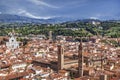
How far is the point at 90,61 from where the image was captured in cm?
3078

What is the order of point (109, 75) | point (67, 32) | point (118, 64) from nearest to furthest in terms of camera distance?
1. point (109, 75)
2. point (118, 64)
3. point (67, 32)

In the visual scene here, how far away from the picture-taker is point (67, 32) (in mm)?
74125

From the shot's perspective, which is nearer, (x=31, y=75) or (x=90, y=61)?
(x=31, y=75)

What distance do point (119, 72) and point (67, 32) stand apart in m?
49.5

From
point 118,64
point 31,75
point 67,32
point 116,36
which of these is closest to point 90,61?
point 118,64

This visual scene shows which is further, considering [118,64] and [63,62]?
[118,64]

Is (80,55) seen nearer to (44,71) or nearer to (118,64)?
(44,71)

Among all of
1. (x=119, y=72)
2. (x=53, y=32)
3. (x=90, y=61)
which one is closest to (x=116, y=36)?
(x=53, y=32)

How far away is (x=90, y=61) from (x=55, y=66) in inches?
167

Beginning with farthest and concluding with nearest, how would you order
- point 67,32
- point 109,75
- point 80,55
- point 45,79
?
1. point 67,32
2. point 80,55
3. point 109,75
4. point 45,79

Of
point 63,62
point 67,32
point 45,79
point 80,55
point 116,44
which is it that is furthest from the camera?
point 67,32

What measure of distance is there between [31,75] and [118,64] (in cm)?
993

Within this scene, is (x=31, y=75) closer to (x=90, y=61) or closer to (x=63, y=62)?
(x=63, y=62)

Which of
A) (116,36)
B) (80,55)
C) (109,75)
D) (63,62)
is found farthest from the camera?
(116,36)
